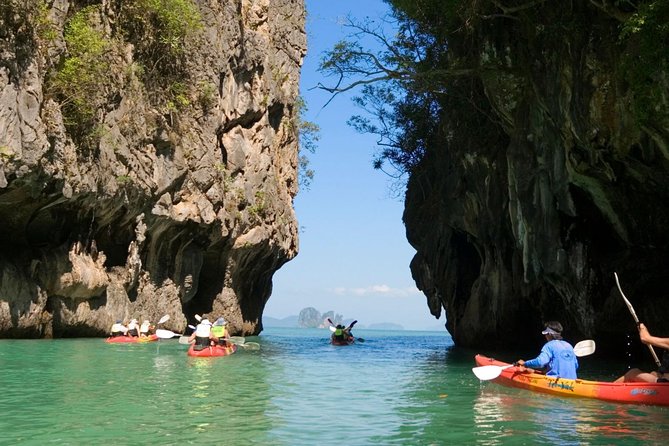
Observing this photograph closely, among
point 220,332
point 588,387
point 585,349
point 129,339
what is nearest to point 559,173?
point 585,349

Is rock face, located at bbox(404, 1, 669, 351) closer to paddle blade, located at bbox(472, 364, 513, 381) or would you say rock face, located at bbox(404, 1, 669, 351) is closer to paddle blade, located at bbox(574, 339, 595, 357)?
paddle blade, located at bbox(574, 339, 595, 357)

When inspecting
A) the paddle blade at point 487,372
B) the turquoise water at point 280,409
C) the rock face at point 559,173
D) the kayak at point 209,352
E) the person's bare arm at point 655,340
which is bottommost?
the turquoise water at point 280,409

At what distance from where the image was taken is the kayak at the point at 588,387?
1126 centimetres

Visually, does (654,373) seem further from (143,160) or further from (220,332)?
(143,160)

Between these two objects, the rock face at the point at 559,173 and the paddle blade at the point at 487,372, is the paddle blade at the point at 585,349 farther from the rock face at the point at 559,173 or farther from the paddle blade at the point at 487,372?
the rock face at the point at 559,173

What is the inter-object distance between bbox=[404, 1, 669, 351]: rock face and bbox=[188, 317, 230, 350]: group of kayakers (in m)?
9.69

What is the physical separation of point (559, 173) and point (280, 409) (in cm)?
1201

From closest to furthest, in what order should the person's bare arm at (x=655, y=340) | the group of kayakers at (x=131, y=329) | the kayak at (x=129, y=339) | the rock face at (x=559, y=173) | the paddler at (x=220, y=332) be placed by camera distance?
the person's bare arm at (x=655, y=340), the rock face at (x=559, y=173), the paddler at (x=220, y=332), the kayak at (x=129, y=339), the group of kayakers at (x=131, y=329)

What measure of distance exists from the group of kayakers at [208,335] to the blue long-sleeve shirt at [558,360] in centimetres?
1011

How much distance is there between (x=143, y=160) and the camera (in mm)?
28578

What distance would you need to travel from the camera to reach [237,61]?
35531mm

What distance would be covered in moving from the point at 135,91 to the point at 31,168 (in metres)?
8.97

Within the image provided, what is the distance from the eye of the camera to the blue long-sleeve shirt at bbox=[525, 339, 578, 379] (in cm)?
1270

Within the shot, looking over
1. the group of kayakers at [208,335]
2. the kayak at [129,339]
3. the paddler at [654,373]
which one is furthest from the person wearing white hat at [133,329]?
the paddler at [654,373]
